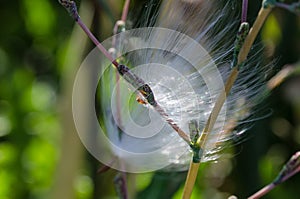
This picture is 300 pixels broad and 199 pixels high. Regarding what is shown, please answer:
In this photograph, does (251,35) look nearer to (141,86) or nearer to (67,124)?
(141,86)

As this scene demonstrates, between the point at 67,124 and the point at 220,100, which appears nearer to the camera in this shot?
the point at 220,100

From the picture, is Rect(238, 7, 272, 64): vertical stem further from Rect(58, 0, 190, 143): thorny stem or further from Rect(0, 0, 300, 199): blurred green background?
Rect(0, 0, 300, 199): blurred green background

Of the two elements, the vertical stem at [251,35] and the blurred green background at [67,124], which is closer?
the vertical stem at [251,35]

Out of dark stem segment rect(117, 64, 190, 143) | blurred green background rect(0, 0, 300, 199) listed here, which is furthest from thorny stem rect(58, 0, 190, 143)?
blurred green background rect(0, 0, 300, 199)

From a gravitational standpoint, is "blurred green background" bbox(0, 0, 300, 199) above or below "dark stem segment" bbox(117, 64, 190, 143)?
below

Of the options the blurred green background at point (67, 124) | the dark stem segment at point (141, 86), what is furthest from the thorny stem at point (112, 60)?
the blurred green background at point (67, 124)

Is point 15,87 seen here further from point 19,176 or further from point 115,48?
point 115,48

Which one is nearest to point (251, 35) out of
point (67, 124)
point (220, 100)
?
point (220, 100)

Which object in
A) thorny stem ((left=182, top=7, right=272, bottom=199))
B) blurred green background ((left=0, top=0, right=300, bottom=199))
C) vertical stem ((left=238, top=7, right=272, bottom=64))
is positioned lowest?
blurred green background ((left=0, top=0, right=300, bottom=199))

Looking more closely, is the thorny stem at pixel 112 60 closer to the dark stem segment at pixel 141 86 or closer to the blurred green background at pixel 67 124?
the dark stem segment at pixel 141 86
